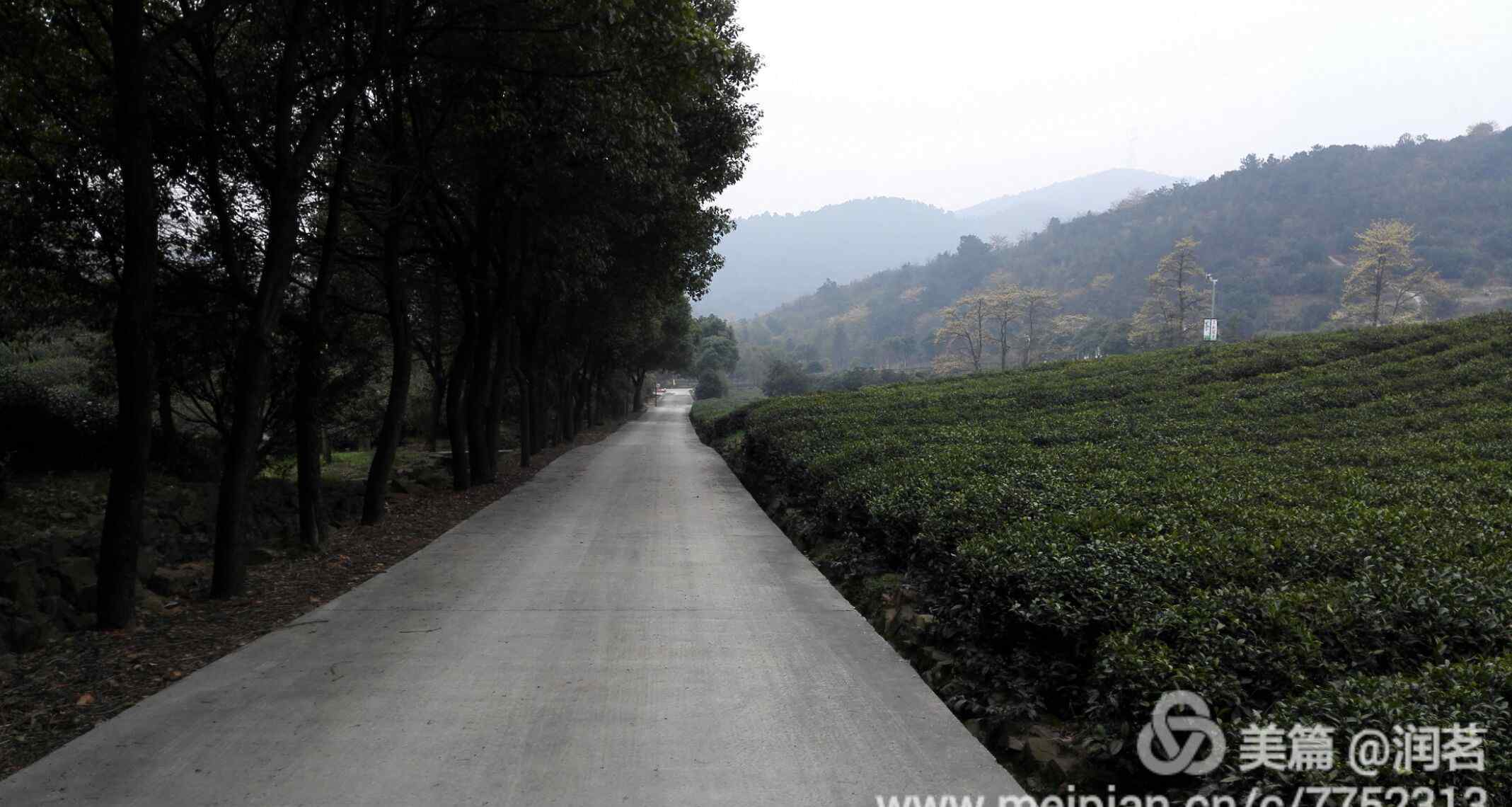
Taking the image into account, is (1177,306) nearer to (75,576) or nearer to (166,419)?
(166,419)

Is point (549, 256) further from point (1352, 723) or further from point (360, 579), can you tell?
point (1352, 723)

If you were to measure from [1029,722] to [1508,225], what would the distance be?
400 feet

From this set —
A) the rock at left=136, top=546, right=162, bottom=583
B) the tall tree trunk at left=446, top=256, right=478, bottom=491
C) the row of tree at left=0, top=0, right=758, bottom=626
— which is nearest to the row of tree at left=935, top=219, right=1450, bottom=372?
the row of tree at left=0, top=0, right=758, bottom=626

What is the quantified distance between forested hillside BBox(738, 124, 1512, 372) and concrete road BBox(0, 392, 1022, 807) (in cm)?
6909

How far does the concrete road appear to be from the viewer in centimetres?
347

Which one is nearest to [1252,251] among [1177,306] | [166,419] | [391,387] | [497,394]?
[1177,306]

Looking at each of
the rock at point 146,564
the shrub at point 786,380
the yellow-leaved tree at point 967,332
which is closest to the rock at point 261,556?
the rock at point 146,564

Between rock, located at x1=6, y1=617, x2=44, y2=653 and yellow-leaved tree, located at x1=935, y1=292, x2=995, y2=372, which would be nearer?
rock, located at x1=6, y1=617, x2=44, y2=653

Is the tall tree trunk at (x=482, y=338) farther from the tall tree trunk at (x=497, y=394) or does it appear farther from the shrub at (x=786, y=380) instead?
the shrub at (x=786, y=380)

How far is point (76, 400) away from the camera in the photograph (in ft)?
45.9

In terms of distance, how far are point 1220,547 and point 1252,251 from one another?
118m

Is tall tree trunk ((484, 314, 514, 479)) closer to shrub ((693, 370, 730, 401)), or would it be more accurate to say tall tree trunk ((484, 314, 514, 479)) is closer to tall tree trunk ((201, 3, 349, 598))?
tall tree trunk ((201, 3, 349, 598))

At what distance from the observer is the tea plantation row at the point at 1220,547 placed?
130 inches

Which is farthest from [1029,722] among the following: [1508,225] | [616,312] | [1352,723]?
[1508,225]
